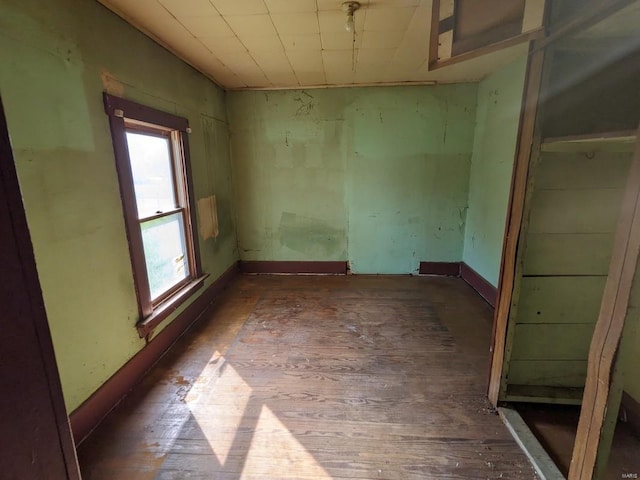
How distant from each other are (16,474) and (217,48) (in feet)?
9.28

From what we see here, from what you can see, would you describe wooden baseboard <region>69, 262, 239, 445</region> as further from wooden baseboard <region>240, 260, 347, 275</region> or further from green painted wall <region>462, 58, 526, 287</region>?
green painted wall <region>462, 58, 526, 287</region>

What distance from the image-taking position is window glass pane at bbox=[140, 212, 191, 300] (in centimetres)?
242

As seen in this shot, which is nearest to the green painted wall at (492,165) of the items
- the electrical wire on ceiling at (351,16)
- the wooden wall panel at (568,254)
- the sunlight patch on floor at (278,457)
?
the wooden wall panel at (568,254)

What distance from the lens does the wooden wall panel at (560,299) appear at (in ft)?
5.59

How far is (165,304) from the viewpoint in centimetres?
249

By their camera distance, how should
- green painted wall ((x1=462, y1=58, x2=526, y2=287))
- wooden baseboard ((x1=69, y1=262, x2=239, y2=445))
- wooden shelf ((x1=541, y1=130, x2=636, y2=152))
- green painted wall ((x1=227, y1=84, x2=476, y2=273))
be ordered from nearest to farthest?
wooden shelf ((x1=541, y1=130, x2=636, y2=152)) < wooden baseboard ((x1=69, y1=262, x2=239, y2=445)) < green painted wall ((x1=462, y1=58, x2=526, y2=287)) < green painted wall ((x1=227, y1=84, x2=476, y2=273))

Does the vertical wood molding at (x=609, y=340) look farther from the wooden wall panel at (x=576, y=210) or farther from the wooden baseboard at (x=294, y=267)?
the wooden baseboard at (x=294, y=267)

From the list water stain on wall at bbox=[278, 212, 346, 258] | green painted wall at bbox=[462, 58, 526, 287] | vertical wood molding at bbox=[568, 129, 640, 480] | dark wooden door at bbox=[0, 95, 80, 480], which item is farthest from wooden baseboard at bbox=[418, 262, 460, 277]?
dark wooden door at bbox=[0, 95, 80, 480]

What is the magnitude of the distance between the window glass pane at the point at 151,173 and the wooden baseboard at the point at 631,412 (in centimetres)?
333

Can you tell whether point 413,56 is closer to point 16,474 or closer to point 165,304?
point 165,304

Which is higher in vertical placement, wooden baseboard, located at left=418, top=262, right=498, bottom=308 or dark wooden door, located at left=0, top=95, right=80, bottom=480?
dark wooden door, located at left=0, top=95, right=80, bottom=480

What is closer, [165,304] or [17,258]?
[17,258]

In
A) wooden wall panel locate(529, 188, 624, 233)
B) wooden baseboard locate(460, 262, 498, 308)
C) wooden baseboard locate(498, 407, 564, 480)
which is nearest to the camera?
wooden baseboard locate(498, 407, 564, 480)

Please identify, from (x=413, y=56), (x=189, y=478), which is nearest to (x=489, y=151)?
(x=413, y=56)
